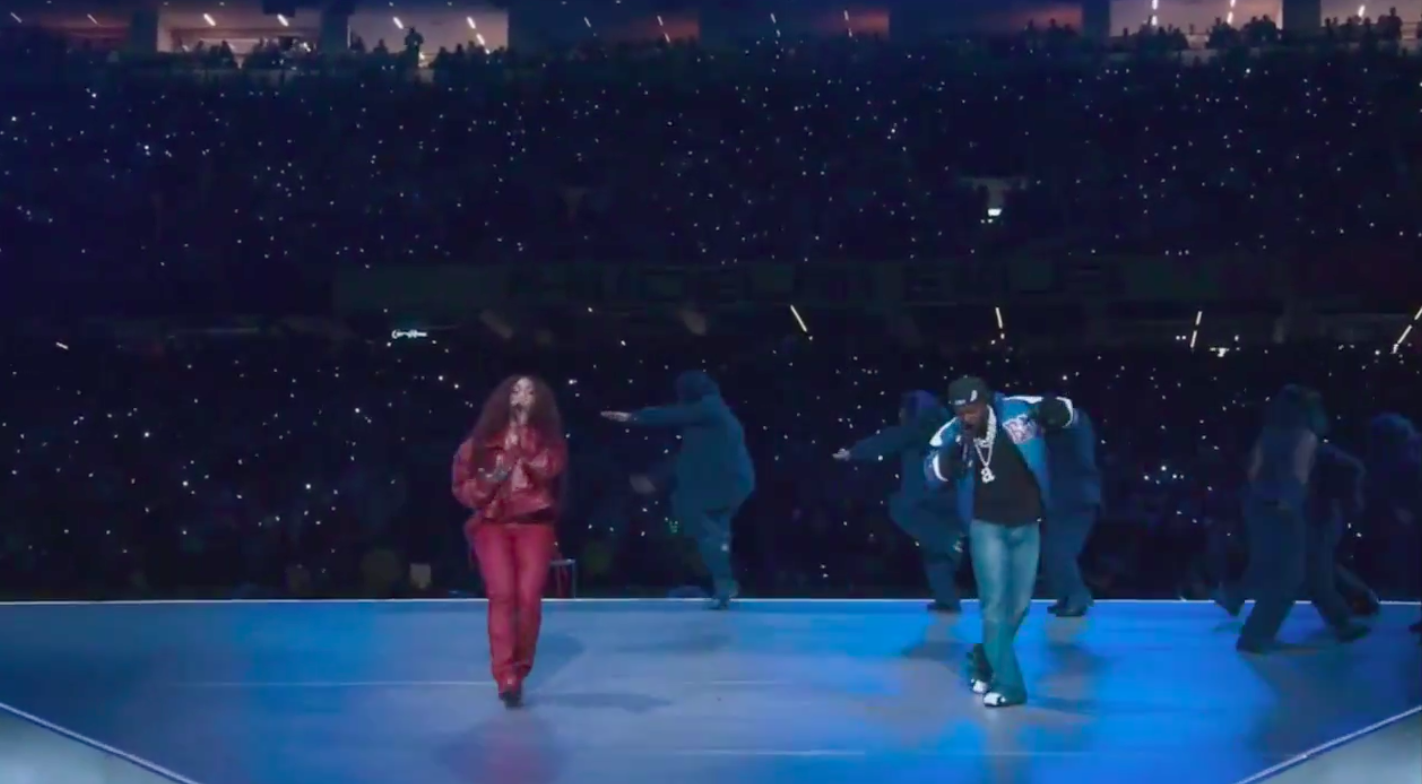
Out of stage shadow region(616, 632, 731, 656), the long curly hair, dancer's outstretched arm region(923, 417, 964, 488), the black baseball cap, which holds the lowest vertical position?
stage shadow region(616, 632, 731, 656)

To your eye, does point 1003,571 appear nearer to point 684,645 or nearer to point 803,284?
point 684,645

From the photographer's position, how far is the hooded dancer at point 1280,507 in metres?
7.48

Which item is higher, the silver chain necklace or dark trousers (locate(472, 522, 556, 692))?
the silver chain necklace

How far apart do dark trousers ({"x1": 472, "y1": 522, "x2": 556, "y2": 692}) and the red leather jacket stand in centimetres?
7

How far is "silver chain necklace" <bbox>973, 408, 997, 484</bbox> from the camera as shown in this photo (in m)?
6.19

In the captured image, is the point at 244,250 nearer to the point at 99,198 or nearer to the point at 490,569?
the point at 99,198

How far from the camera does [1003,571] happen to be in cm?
621

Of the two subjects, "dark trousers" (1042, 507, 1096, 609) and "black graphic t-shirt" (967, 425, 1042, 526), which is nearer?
"black graphic t-shirt" (967, 425, 1042, 526)

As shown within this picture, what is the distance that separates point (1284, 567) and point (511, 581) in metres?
3.98

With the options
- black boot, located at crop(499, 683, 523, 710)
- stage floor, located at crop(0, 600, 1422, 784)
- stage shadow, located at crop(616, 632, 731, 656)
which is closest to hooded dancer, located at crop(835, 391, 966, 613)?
stage floor, located at crop(0, 600, 1422, 784)

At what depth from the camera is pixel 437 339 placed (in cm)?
1625

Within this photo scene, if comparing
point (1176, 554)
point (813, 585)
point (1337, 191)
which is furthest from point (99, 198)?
point (1337, 191)

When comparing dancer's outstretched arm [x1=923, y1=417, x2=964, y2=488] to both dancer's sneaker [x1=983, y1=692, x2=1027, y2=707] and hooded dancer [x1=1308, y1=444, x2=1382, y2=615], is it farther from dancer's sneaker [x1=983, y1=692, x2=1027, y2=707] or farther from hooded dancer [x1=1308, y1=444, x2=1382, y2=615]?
hooded dancer [x1=1308, y1=444, x2=1382, y2=615]

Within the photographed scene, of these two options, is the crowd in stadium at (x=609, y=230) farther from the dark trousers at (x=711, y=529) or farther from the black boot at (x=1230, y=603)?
the black boot at (x=1230, y=603)
